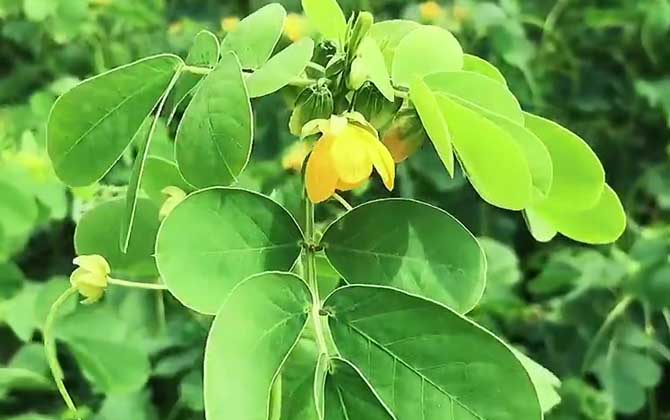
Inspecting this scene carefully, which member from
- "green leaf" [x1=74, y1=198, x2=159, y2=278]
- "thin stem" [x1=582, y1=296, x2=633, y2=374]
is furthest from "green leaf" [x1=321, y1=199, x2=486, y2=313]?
"thin stem" [x1=582, y1=296, x2=633, y2=374]

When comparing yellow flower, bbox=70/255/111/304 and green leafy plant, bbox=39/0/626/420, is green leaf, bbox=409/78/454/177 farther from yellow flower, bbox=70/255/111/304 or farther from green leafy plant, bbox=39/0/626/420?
yellow flower, bbox=70/255/111/304

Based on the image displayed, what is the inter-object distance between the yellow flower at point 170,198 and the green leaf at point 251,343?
9 centimetres

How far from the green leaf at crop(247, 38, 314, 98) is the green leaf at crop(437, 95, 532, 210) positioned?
0.16ft

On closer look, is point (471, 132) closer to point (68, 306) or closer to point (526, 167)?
point (526, 167)

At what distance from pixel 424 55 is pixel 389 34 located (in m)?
0.03

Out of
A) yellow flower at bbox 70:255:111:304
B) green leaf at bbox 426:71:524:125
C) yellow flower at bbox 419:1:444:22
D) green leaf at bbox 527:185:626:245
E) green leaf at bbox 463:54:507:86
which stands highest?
green leaf at bbox 426:71:524:125

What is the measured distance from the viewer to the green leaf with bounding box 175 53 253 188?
402 mm

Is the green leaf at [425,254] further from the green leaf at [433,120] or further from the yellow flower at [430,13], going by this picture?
the yellow flower at [430,13]

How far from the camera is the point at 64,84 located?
0.96 metres

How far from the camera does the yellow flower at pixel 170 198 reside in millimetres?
466

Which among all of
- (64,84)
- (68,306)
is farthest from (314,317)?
(64,84)

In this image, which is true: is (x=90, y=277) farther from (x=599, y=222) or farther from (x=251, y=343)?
(x=599, y=222)

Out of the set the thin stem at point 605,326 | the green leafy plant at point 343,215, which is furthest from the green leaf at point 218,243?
the thin stem at point 605,326

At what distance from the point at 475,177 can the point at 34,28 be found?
0.78 m
